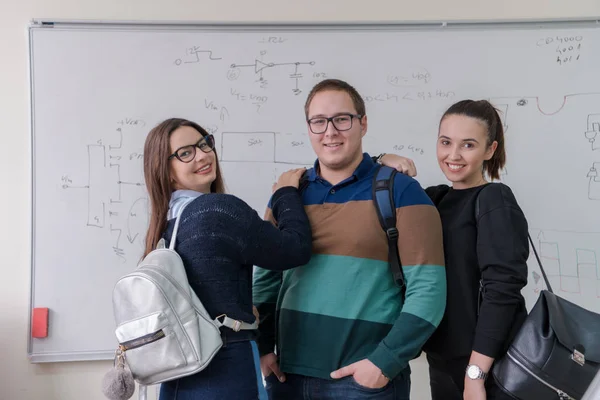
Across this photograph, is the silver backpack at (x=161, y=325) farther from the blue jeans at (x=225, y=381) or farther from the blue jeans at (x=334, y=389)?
the blue jeans at (x=334, y=389)

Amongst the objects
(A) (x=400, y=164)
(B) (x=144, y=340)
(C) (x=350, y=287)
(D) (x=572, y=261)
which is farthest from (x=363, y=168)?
(D) (x=572, y=261)

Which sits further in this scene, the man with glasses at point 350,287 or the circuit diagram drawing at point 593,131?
the circuit diagram drawing at point 593,131

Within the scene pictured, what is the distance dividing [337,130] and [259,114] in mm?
998

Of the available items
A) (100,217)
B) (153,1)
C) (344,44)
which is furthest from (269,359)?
(153,1)

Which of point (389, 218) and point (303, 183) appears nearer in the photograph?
point (389, 218)

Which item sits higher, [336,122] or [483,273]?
[336,122]

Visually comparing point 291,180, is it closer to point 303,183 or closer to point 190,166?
point 303,183

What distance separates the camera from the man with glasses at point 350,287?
1.09 metres

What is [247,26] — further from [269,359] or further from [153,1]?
[269,359]

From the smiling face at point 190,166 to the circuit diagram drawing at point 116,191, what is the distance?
98 centimetres

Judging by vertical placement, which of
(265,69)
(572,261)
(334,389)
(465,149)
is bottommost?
(334,389)

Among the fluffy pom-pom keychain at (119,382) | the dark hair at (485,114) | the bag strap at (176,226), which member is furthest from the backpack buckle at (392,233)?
the fluffy pom-pom keychain at (119,382)

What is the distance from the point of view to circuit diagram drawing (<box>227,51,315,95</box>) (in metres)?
2.15

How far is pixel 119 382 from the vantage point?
98 cm
